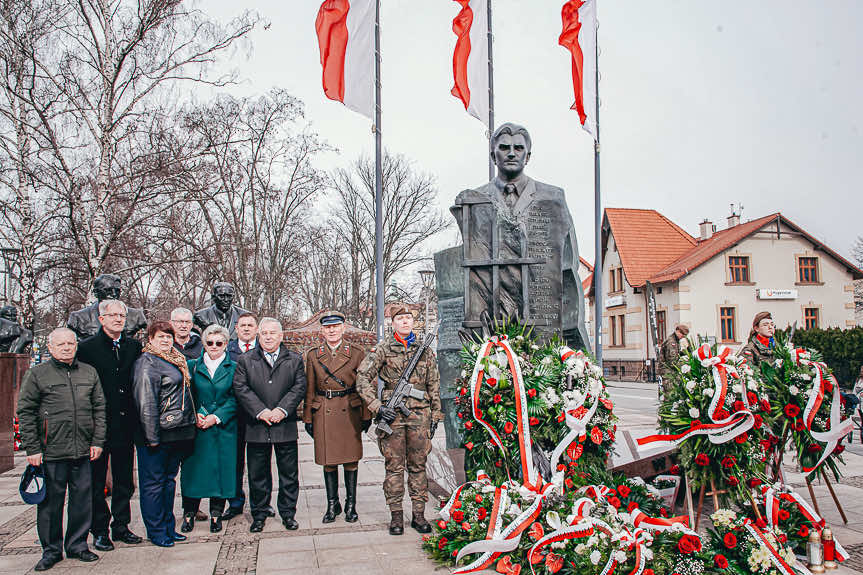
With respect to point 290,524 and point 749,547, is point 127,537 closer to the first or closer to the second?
point 290,524

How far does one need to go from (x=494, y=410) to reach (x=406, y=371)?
3.38ft

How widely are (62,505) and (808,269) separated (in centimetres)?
3493

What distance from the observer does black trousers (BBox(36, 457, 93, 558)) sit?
15.8ft

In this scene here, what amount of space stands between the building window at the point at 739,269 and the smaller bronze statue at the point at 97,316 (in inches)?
1193

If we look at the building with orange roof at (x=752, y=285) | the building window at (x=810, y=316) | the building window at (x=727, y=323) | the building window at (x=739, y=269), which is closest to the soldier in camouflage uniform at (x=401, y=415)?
the building with orange roof at (x=752, y=285)

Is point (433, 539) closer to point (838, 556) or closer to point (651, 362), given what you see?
point (838, 556)

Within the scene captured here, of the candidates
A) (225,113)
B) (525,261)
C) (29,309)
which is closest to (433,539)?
(525,261)

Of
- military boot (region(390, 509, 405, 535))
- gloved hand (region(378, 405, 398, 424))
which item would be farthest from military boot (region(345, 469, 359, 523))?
gloved hand (region(378, 405, 398, 424))

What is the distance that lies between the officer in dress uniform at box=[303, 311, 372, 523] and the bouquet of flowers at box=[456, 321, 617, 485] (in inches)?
53.1

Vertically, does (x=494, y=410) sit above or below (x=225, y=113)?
below

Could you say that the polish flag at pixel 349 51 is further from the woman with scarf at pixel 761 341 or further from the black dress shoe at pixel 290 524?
the black dress shoe at pixel 290 524

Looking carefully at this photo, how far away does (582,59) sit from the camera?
44.9 ft

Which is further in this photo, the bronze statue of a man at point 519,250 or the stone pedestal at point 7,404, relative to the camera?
the stone pedestal at point 7,404

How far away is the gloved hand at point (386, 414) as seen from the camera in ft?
17.4
